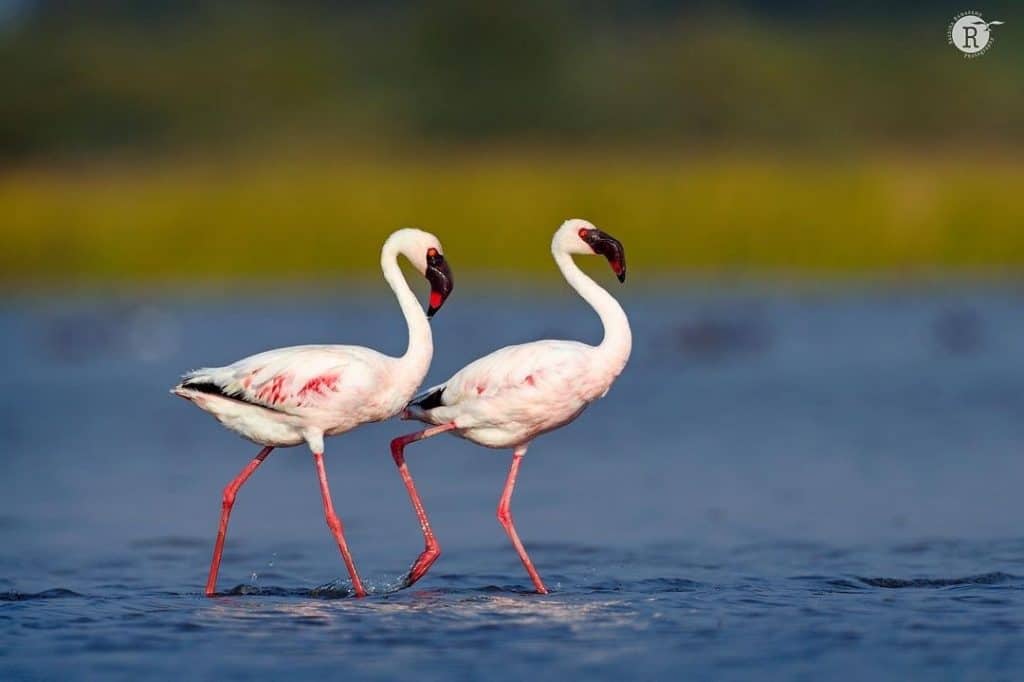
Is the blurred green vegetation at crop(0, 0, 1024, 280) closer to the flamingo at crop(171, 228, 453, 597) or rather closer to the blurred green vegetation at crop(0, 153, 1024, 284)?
the blurred green vegetation at crop(0, 153, 1024, 284)

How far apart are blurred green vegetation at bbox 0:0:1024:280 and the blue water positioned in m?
4.91

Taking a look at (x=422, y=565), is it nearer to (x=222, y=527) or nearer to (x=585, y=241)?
(x=222, y=527)

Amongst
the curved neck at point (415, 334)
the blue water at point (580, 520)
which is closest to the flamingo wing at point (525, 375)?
the curved neck at point (415, 334)

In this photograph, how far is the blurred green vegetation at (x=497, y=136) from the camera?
24.6 metres

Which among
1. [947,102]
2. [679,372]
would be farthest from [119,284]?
[947,102]

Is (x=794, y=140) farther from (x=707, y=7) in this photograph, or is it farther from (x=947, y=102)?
(x=707, y=7)

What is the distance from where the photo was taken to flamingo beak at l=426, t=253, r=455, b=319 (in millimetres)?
8820

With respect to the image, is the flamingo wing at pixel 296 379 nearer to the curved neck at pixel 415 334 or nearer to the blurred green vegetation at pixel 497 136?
the curved neck at pixel 415 334

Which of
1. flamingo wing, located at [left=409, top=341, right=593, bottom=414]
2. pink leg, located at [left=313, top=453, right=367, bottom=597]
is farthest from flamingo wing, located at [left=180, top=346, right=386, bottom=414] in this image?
flamingo wing, located at [left=409, top=341, right=593, bottom=414]

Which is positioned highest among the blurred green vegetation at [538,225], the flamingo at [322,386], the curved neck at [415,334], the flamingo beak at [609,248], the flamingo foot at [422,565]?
the blurred green vegetation at [538,225]

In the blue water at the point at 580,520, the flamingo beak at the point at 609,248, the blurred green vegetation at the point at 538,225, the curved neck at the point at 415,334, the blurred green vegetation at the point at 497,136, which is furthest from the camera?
the blurred green vegetation at the point at 497,136

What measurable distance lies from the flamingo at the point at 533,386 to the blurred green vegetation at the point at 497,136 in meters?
15.1

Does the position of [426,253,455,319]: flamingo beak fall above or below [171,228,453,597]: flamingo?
above

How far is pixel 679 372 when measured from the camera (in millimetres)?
17141
